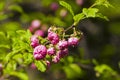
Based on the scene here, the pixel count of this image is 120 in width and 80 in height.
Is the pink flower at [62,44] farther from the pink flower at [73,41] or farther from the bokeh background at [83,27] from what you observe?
the bokeh background at [83,27]

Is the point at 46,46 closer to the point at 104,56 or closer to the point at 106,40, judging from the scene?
the point at 104,56

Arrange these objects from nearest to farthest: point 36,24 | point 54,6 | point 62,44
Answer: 1. point 62,44
2. point 36,24
3. point 54,6

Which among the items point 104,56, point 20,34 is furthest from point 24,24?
point 20,34

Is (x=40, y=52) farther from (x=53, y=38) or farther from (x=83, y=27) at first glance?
(x=83, y=27)

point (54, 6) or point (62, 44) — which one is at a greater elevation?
point (54, 6)

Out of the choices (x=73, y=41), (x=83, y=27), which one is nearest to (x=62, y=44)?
(x=73, y=41)

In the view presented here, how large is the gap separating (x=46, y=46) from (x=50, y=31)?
0.13m

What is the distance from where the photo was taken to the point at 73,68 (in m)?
4.70

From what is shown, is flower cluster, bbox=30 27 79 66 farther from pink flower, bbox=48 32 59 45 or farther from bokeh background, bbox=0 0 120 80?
bokeh background, bbox=0 0 120 80

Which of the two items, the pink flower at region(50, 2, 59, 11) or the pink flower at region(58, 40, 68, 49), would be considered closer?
the pink flower at region(58, 40, 68, 49)

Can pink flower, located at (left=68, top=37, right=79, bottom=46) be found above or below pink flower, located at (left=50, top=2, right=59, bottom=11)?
below

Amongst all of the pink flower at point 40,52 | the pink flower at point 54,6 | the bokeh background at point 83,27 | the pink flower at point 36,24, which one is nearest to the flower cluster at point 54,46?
the pink flower at point 40,52

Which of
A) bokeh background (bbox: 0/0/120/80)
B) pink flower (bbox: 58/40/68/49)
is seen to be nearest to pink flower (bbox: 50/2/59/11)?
bokeh background (bbox: 0/0/120/80)

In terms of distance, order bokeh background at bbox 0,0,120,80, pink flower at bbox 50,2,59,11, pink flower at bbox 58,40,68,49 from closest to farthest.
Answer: pink flower at bbox 58,40,68,49 < bokeh background at bbox 0,0,120,80 < pink flower at bbox 50,2,59,11
